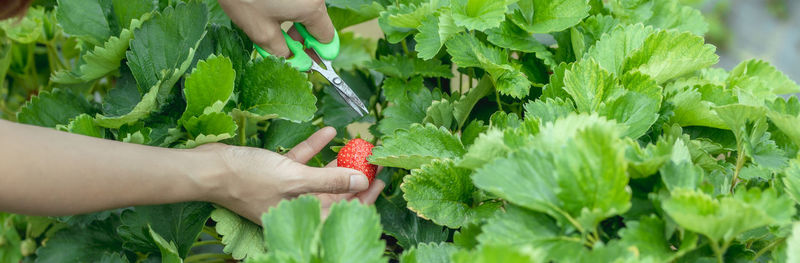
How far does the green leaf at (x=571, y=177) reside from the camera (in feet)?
1.44

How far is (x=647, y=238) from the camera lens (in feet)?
1.48

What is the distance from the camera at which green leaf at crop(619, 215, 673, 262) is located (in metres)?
0.45

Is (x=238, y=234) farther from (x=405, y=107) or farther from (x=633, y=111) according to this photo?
(x=633, y=111)

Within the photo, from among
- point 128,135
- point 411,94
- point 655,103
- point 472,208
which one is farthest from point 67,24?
point 655,103

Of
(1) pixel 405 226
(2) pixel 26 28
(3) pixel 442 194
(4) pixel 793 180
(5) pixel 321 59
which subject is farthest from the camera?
(2) pixel 26 28

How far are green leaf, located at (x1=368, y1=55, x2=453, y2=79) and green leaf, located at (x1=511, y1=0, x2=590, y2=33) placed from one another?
11cm

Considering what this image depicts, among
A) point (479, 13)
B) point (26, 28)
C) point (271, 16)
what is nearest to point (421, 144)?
point (479, 13)

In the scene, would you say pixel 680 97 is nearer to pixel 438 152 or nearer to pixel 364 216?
pixel 438 152

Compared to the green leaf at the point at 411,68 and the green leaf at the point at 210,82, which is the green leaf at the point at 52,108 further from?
the green leaf at the point at 411,68

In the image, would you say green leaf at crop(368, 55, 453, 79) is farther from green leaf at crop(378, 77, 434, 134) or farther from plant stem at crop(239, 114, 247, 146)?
plant stem at crop(239, 114, 247, 146)

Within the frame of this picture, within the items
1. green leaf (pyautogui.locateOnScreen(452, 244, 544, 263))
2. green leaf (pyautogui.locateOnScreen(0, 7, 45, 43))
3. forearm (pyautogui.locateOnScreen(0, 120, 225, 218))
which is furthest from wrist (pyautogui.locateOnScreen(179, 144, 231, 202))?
green leaf (pyautogui.locateOnScreen(0, 7, 45, 43))

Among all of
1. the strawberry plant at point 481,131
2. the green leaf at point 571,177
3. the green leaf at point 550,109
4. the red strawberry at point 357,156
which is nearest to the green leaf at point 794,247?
the strawberry plant at point 481,131

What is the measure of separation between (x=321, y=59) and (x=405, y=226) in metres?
0.25

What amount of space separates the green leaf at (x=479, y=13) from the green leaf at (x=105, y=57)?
0.33m
